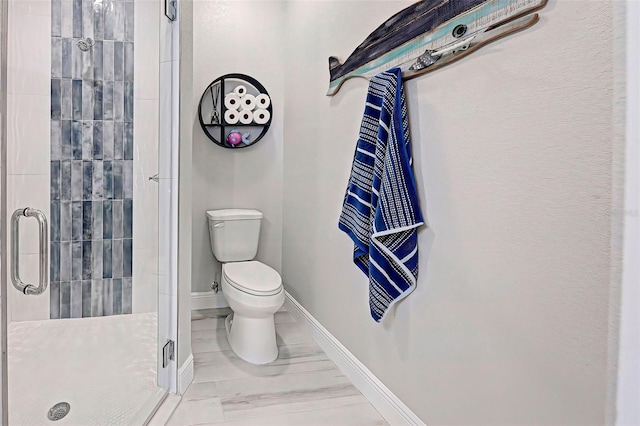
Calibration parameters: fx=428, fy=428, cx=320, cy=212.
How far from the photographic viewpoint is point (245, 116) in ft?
10.4

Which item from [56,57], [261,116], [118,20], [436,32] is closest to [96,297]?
[56,57]

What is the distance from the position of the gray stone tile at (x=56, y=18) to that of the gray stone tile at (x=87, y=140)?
11.8 inches

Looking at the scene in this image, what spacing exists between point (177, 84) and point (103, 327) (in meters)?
1.09

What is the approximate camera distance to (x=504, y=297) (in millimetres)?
1203

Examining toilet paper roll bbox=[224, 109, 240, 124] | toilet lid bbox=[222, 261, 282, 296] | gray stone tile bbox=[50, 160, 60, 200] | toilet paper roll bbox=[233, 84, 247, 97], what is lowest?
toilet lid bbox=[222, 261, 282, 296]

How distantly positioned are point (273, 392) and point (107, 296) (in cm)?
91

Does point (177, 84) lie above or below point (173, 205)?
above

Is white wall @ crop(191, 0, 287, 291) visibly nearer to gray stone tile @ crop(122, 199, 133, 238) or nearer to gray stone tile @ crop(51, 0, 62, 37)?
gray stone tile @ crop(122, 199, 133, 238)

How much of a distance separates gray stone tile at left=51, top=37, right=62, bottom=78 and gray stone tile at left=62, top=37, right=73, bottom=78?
22 mm

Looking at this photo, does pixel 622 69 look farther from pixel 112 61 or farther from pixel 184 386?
pixel 184 386

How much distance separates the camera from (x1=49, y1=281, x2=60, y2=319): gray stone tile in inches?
51.6

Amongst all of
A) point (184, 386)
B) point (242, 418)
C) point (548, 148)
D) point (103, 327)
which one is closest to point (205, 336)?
point (184, 386)

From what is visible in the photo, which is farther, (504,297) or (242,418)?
(242,418)

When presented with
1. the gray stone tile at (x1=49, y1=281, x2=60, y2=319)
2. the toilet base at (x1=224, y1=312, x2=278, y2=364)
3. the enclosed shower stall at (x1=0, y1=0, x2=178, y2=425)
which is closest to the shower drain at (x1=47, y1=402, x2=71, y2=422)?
the enclosed shower stall at (x1=0, y1=0, x2=178, y2=425)
